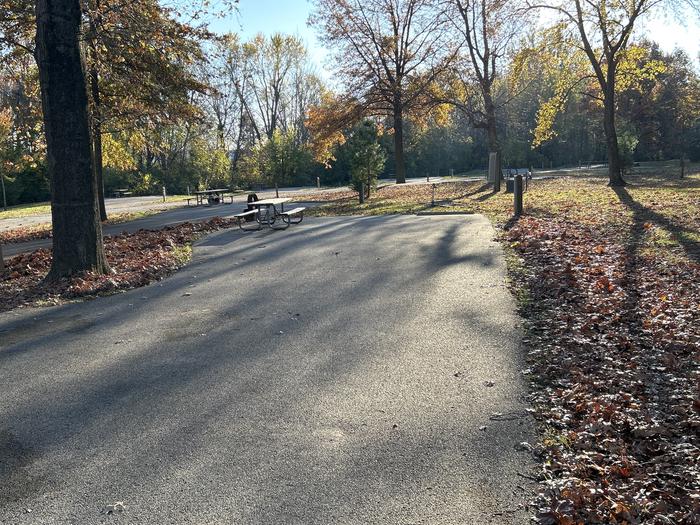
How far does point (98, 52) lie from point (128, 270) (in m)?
7.62

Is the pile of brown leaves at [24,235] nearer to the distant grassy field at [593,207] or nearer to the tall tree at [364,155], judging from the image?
the distant grassy field at [593,207]

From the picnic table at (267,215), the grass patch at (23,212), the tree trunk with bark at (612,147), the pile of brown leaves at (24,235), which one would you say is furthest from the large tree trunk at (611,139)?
the grass patch at (23,212)

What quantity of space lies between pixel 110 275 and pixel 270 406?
5769mm

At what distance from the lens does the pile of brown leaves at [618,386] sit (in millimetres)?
2859

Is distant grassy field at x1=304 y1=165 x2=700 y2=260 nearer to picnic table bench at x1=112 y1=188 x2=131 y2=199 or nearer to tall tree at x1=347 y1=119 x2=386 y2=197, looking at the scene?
tall tree at x1=347 y1=119 x2=386 y2=197

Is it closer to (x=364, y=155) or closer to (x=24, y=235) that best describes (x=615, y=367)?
(x=24, y=235)

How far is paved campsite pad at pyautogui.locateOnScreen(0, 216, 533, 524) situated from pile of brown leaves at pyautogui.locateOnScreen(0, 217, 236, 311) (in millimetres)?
544

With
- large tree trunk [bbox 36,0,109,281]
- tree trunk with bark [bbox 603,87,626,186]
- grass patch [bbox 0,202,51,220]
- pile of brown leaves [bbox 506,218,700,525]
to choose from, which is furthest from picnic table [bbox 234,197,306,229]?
grass patch [bbox 0,202,51,220]

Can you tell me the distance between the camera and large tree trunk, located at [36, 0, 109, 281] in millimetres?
8039

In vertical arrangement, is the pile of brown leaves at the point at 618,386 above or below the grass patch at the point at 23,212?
below

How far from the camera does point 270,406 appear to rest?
415cm

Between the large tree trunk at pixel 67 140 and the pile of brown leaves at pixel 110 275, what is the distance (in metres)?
0.41

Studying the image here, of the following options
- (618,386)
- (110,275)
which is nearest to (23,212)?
(110,275)

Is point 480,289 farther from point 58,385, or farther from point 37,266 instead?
point 37,266
